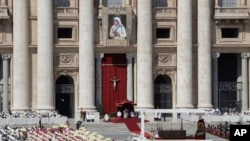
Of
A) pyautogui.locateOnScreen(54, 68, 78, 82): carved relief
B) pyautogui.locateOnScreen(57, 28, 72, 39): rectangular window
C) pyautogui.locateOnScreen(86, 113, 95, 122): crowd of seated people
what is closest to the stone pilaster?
pyautogui.locateOnScreen(54, 68, 78, 82): carved relief

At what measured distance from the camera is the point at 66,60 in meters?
78.8

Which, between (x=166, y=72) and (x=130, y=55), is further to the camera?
(x=166, y=72)

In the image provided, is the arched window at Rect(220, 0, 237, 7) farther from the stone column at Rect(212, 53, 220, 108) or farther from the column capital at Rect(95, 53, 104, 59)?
the column capital at Rect(95, 53, 104, 59)

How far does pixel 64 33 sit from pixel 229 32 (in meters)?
16.3

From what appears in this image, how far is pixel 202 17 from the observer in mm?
78750

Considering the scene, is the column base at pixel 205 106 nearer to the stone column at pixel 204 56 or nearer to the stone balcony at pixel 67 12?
the stone column at pixel 204 56

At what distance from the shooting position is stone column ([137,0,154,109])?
77750mm

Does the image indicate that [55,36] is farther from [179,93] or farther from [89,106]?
[179,93]

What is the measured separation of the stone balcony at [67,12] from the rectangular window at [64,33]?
4.57ft

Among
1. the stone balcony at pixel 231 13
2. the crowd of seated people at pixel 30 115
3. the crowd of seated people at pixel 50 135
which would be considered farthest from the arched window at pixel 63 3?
the crowd of seated people at pixel 50 135

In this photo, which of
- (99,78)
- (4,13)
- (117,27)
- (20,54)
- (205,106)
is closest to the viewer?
(4,13)

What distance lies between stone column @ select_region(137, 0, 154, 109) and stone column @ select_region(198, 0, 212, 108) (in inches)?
190

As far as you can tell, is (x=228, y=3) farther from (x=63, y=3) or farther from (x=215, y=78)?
(x=63, y=3)

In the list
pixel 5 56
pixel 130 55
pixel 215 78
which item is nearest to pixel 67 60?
pixel 5 56
